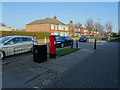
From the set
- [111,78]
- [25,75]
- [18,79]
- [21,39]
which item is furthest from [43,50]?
[111,78]

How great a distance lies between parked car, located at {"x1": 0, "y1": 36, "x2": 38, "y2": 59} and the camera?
6.63 meters

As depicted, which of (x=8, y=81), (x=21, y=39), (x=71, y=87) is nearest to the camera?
(x=71, y=87)

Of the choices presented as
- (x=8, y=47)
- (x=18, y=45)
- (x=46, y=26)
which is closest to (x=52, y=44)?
(x=18, y=45)

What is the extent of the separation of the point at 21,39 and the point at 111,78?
22.9 ft

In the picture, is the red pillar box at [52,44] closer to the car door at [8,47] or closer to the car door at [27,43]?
the car door at [27,43]

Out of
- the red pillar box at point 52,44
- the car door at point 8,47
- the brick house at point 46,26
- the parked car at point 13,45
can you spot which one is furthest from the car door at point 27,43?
the brick house at point 46,26

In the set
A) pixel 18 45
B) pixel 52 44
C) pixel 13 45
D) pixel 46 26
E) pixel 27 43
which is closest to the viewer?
pixel 52 44

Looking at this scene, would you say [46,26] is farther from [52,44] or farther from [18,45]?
[52,44]

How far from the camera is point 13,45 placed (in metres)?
7.19

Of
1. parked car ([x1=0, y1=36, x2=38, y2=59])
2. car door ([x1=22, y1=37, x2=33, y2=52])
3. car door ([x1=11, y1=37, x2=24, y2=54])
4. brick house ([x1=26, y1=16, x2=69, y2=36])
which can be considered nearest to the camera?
parked car ([x1=0, y1=36, x2=38, y2=59])

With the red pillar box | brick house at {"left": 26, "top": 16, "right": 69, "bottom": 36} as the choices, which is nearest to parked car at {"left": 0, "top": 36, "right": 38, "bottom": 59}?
the red pillar box

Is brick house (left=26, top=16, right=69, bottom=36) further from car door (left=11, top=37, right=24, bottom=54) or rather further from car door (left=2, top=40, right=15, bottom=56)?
car door (left=2, top=40, right=15, bottom=56)

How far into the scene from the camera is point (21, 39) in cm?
803

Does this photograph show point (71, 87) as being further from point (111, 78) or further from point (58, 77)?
point (111, 78)
